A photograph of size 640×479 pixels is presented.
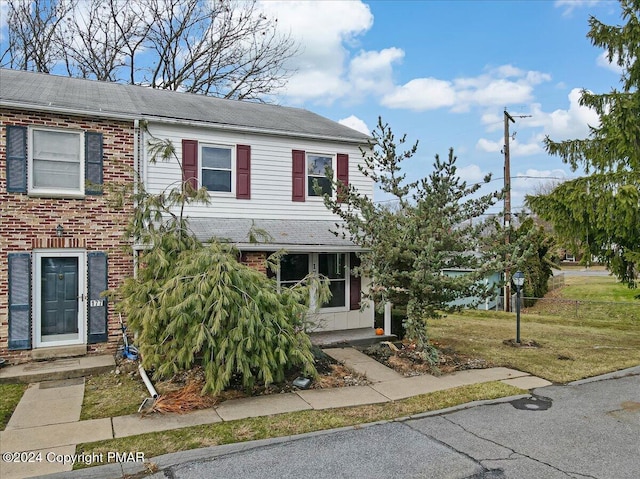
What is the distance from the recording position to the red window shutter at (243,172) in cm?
1085

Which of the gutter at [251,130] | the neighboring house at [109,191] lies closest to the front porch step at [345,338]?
the neighboring house at [109,191]

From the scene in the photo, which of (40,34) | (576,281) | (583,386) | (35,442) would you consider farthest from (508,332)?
(40,34)

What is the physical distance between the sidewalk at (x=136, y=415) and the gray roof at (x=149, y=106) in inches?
217

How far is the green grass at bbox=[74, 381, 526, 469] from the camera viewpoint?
16.4ft

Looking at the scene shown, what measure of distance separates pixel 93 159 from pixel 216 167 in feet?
8.81

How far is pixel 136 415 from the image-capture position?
5.92 meters

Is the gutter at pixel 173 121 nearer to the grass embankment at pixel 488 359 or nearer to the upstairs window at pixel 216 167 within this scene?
the upstairs window at pixel 216 167

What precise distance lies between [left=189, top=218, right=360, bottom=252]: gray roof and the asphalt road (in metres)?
4.84

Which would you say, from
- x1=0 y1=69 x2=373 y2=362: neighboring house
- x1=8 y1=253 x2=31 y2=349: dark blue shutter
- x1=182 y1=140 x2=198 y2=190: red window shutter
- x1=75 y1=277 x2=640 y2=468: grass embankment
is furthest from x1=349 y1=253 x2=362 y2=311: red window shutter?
x1=8 y1=253 x2=31 y2=349: dark blue shutter

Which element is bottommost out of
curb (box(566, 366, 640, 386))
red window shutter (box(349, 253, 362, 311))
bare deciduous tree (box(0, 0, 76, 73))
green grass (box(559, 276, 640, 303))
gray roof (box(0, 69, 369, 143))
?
green grass (box(559, 276, 640, 303))

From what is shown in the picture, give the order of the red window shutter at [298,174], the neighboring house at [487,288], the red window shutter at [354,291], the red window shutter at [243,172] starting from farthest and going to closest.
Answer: the red window shutter at [354,291] < the red window shutter at [298,174] < the red window shutter at [243,172] < the neighboring house at [487,288]

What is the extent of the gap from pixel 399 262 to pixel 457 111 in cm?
1188

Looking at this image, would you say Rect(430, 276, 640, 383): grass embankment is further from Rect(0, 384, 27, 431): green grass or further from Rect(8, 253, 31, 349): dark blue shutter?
Rect(8, 253, 31, 349): dark blue shutter

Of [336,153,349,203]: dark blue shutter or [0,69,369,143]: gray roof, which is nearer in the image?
[0,69,369,143]: gray roof
